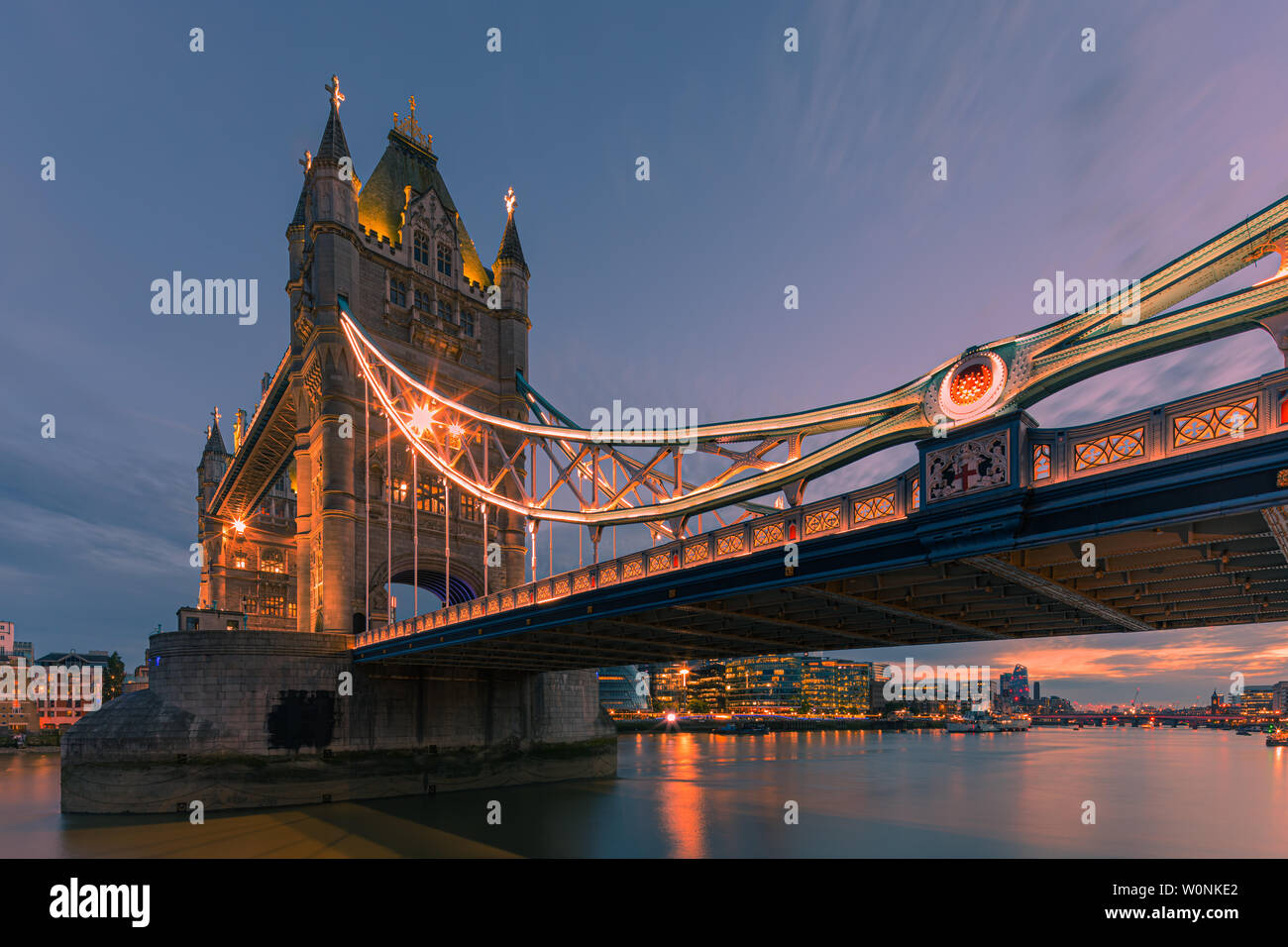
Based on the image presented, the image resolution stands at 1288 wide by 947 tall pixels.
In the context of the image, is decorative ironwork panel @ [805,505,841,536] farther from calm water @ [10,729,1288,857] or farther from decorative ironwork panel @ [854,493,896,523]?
calm water @ [10,729,1288,857]

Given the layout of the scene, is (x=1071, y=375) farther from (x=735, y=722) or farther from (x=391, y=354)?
(x=735, y=722)

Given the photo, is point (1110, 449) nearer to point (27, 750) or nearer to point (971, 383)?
point (971, 383)

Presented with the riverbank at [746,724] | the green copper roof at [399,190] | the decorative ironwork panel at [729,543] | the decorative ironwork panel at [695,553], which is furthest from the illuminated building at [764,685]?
the decorative ironwork panel at [729,543]

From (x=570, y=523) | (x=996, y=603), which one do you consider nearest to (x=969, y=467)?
(x=996, y=603)

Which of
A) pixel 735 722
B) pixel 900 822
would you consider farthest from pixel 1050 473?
pixel 735 722

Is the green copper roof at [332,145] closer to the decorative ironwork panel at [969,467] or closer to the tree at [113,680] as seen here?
the decorative ironwork panel at [969,467]

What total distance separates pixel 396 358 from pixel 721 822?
28.5m

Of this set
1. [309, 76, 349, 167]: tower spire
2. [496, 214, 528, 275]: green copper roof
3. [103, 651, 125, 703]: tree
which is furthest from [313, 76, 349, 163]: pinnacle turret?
[103, 651, 125, 703]: tree

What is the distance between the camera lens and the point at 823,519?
14.8 m

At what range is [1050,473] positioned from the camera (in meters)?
11.4

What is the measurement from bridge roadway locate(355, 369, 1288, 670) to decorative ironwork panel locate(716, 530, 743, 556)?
36mm

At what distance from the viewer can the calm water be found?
79.8 ft

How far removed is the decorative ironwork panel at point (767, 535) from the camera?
51.8 ft

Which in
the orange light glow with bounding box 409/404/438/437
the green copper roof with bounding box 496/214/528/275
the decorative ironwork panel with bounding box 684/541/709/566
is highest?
the green copper roof with bounding box 496/214/528/275
